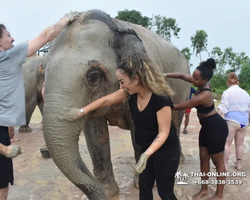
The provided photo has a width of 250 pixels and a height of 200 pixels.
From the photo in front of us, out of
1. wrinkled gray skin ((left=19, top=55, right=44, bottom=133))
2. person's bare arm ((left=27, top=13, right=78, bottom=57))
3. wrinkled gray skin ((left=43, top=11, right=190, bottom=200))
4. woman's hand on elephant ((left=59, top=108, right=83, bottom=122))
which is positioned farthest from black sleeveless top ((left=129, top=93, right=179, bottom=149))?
wrinkled gray skin ((left=19, top=55, right=44, bottom=133))

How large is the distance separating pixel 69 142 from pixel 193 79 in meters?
1.76

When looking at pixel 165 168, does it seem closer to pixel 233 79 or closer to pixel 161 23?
pixel 233 79

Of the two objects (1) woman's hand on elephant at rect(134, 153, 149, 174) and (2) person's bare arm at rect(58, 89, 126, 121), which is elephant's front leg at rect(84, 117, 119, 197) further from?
(1) woman's hand on elephant at rect(134, 153, 149, 174)

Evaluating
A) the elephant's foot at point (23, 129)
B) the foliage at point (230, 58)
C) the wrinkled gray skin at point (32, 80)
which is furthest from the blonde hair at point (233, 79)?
the foliage at point (230, 58)

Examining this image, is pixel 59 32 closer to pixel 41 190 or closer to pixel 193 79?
pixel 193 79

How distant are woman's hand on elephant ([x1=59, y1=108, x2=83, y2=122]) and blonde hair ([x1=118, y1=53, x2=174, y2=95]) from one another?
1.76 ft

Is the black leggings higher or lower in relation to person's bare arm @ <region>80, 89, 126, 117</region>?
lower

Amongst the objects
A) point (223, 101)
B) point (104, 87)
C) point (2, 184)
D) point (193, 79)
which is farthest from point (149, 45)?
point (2, 184)

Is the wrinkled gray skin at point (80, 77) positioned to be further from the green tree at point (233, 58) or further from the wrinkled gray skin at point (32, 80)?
the green tree at point (233, 58)

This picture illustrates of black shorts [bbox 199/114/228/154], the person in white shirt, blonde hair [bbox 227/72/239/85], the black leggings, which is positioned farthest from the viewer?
blonde hair [bbox 227/72/239/85]

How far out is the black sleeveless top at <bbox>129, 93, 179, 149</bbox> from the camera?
2.23 m

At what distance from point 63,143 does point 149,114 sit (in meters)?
0.77

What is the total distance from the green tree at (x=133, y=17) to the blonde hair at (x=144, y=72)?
33.0 meters

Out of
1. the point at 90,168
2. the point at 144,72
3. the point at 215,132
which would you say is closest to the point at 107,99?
the point at 144,72
